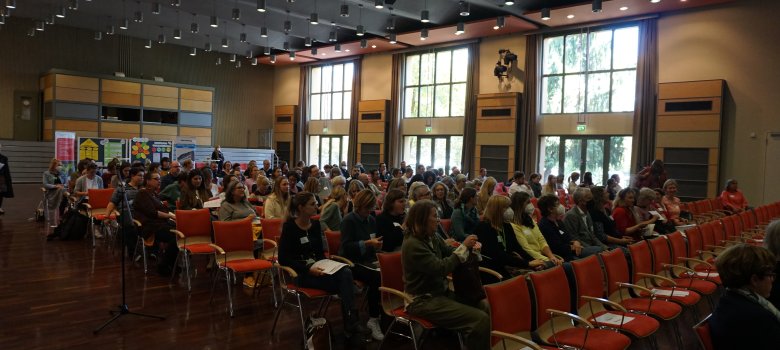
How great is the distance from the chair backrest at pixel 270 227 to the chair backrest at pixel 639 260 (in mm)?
3451

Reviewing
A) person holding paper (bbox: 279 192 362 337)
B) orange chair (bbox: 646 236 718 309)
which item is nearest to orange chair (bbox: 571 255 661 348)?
orange chair (bbox: 646 236 718 309)

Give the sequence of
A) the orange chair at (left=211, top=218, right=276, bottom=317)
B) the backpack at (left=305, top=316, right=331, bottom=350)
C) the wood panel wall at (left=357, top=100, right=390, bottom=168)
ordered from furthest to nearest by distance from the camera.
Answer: the wood panel wall at (left=357, top=100, right=390, bottom=168) < the orange chair at (left=211, top=218, right=276, bottom=317) < the backpack at (left=305, top=316, right=331, bottom=350)

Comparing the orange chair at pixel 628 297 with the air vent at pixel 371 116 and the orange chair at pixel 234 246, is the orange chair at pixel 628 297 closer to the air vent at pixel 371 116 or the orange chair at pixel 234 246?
the orange chair at pixel 234 246

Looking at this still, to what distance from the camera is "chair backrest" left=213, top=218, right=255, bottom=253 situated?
16.3 feet

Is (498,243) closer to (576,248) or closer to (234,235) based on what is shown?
(576,248)

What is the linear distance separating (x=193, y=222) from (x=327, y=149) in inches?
626

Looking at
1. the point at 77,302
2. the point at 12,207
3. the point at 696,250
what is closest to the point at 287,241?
the point at 77,302

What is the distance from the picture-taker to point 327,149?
21.5 meters

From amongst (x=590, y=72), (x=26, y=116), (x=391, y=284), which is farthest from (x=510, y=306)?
(x=26, y=116)

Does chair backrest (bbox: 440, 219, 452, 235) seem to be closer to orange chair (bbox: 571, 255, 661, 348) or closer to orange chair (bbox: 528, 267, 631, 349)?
orange chair (bbox: 571, 255, 661, 348)

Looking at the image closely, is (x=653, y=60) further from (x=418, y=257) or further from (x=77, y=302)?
(x=77, y=302)

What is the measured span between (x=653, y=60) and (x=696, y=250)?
927 centimetres

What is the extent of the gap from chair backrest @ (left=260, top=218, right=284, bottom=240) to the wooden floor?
2.21 feet

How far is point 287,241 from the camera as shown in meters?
4.14
